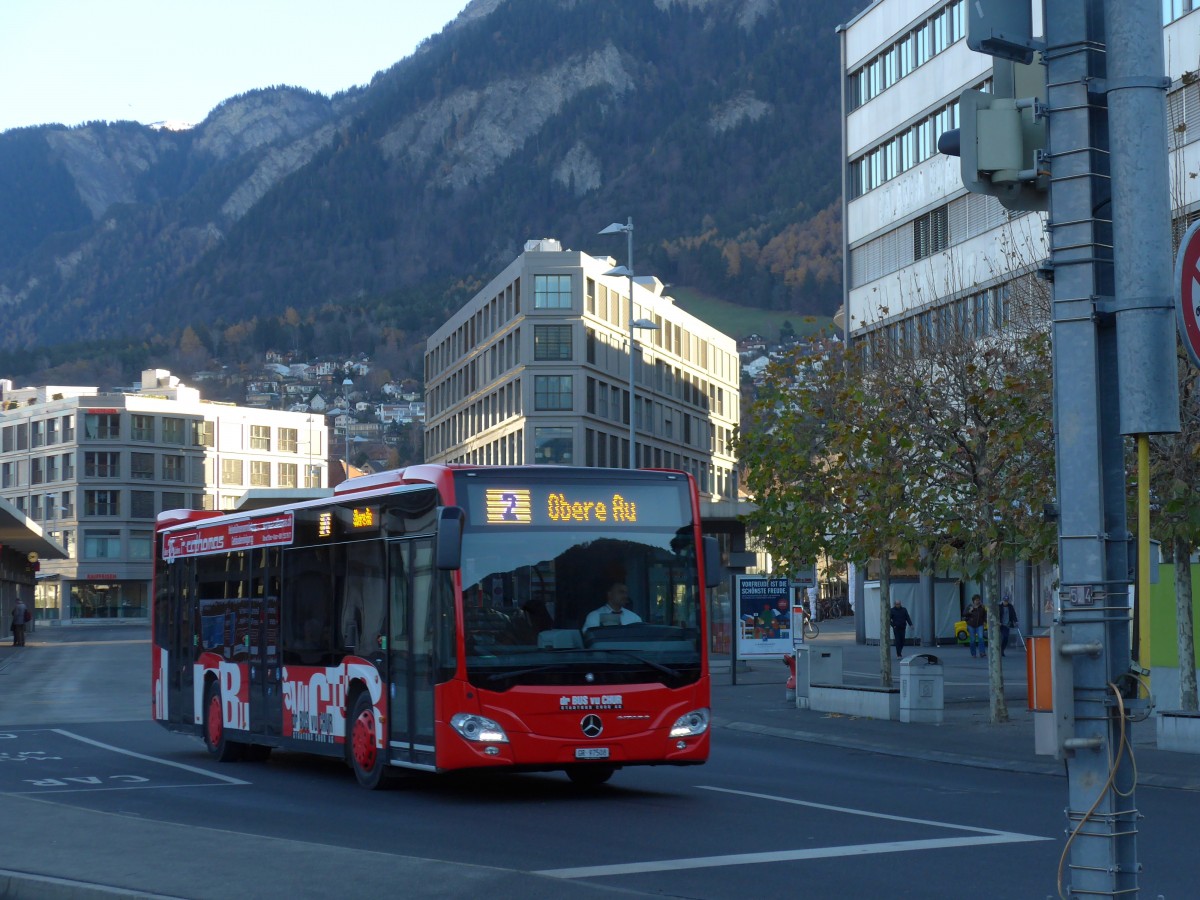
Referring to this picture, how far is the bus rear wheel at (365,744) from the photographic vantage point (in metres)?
15.5

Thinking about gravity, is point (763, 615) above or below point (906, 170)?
below

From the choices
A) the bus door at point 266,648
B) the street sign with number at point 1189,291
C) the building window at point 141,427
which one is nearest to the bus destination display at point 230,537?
the bus door at point 266,648

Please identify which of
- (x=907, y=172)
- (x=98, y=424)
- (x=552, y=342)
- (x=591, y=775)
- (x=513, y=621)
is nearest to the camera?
(x=513, y=621)

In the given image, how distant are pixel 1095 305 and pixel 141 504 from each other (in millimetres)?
133710

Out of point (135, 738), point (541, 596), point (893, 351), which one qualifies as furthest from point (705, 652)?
point (893, 351)

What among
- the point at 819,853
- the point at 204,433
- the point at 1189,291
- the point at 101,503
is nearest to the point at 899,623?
the point at 819,853

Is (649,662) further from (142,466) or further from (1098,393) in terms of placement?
(142,466)

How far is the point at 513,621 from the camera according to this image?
1435 cm

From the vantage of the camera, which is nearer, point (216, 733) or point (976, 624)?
point (216, 733)

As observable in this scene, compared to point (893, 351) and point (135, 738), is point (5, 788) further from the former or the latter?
point (893, 351)

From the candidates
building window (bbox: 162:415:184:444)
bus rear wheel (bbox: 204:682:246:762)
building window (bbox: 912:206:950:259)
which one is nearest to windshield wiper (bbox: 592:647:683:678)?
bus rear wheel (bbox: 204:682:246:762)

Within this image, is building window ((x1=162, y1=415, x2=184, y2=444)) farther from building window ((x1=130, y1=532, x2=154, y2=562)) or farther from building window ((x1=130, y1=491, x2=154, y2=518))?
building window ((x1=130, y1=532, x2=154, y2=562))

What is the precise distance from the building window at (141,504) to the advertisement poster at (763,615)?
109 metres

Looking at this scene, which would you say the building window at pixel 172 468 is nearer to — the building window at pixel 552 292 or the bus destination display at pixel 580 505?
the building window at pixel 552 292
